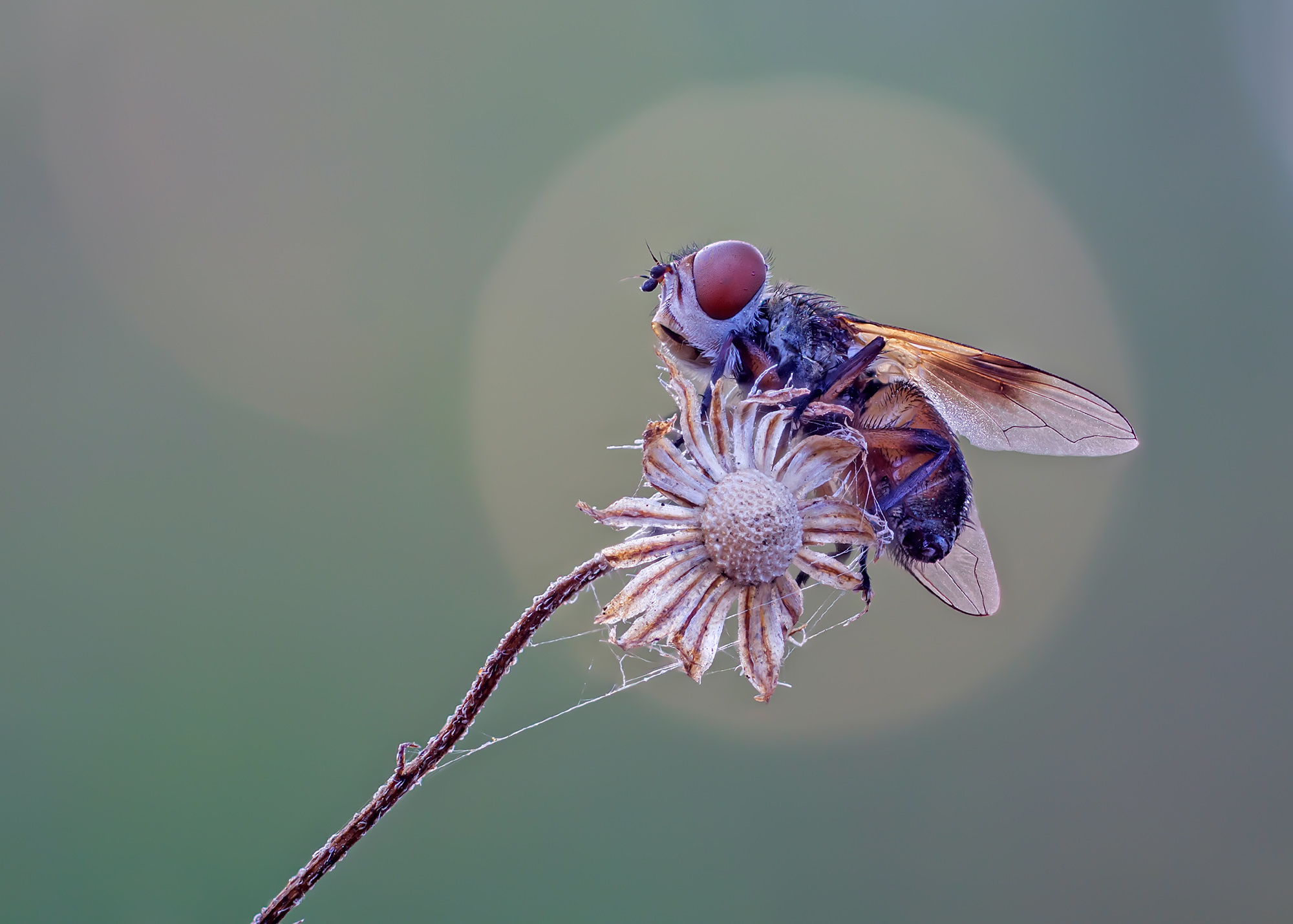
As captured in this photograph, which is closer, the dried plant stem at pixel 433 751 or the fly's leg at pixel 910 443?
the dried plant stem at pixel 433 751

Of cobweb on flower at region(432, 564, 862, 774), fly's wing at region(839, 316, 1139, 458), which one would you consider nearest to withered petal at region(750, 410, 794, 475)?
cobweb on flower at region(432, 564, 862, 774)

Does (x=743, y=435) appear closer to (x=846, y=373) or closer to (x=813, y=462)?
(x=813, y=462)

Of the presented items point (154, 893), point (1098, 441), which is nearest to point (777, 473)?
point (1098, 441)

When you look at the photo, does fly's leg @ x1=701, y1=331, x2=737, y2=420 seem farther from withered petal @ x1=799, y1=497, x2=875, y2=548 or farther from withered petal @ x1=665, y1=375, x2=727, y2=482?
withered petal @ x1=799, y1=497, x2=875, y2=548

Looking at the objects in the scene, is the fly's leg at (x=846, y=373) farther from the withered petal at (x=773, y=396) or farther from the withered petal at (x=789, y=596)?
the withered petal at (x=789, y=596)

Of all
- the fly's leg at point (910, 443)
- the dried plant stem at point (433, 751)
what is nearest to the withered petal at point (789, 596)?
the dried plant stem at point (433, 751)
